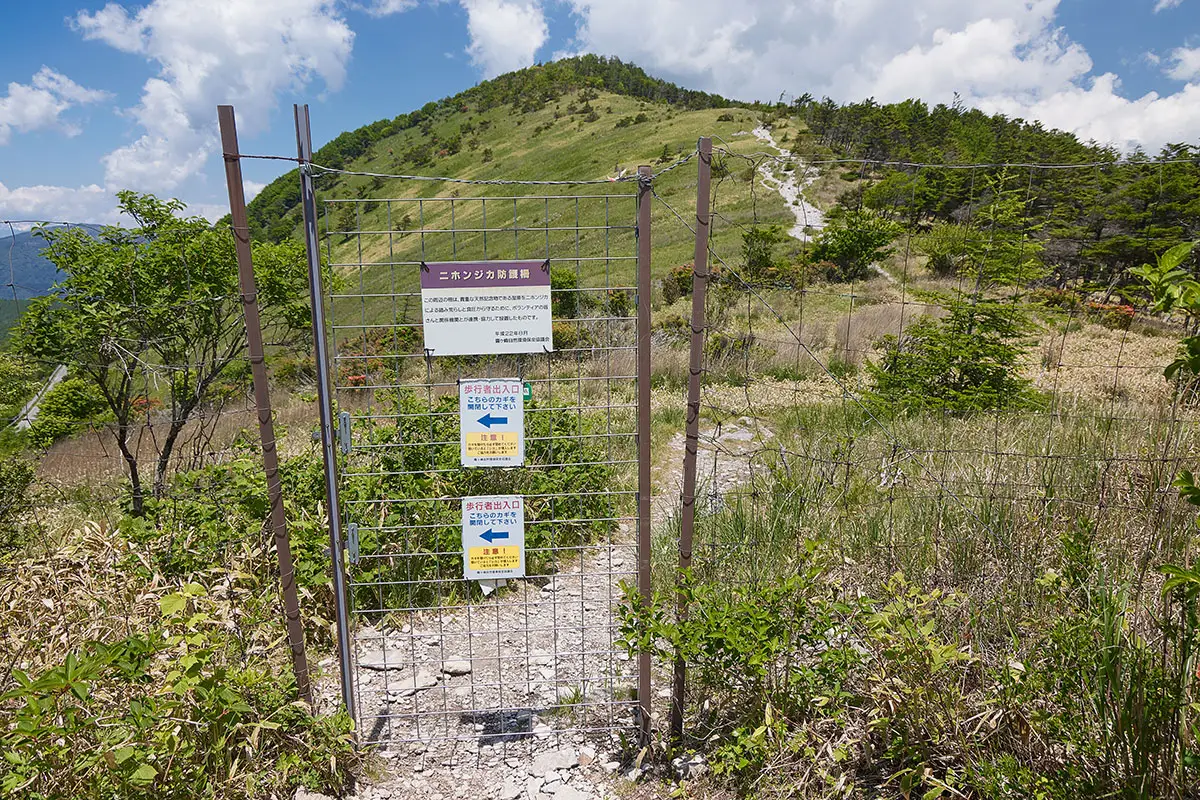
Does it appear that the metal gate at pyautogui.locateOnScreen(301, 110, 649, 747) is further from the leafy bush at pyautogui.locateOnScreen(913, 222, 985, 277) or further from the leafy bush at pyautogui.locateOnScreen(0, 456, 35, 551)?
the leafy bush at pyautogui.locateOnScreen(913, 222, 985, 277)

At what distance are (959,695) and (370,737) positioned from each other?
2.37m

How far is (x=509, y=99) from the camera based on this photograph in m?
A: 81.9

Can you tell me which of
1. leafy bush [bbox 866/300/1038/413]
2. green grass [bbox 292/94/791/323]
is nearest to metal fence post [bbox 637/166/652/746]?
leafy bush [bbox 866/300/1038/413]

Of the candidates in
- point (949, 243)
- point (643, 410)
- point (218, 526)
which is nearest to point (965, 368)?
point (949, 243)

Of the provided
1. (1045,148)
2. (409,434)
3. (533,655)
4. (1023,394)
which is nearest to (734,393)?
(1023,394)

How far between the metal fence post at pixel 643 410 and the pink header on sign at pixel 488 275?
38 cm

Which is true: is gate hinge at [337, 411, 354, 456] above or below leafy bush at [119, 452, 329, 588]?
above

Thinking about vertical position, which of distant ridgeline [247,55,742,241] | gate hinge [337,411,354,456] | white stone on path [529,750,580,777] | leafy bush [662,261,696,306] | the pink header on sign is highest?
distant ridgeline [247,55,742,241]

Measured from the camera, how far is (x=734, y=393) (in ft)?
26.6

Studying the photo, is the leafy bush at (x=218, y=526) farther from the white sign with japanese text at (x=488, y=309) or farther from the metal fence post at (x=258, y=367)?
the white sign with japanese text at (x=488, y=309)

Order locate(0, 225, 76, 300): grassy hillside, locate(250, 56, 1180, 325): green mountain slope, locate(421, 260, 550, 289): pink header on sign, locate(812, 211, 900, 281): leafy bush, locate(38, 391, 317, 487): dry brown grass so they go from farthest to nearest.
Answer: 1. locate(250, 56, 1180, 325): green mountain slope
2. locate(812, 211, 900, 281): leafy bush
3. locate(38, 391, 317, 487): dry brown grass
4. locate(0, 225, 76, 300): grassy hillside
5. locate(421, 260, 550, 289): pink header on sign

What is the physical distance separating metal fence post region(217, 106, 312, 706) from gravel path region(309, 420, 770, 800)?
48 cm

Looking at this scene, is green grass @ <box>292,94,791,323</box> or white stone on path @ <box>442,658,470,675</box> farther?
→ green grass @ <box>292,94,791,323</box>

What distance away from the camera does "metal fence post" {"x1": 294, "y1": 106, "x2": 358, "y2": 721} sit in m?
2.32
